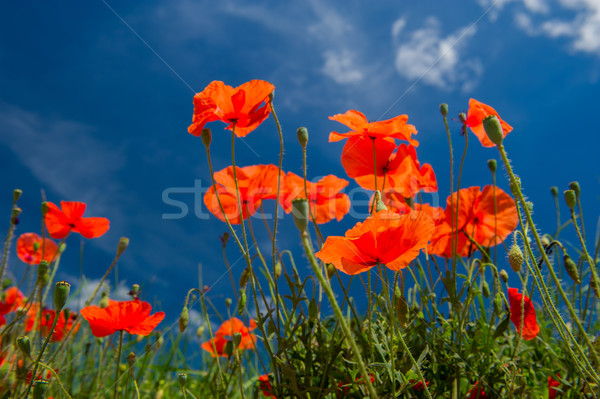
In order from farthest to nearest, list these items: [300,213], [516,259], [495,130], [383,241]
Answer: [516,259] → [383,241] → [495,130] → [300,213]

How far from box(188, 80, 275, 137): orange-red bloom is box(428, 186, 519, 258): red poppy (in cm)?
102

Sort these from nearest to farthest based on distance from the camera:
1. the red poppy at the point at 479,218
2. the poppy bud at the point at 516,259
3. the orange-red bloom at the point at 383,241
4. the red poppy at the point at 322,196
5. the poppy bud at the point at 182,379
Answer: the orange-red bloom at the point at 383,241
the poppy bud at the point at 516,259
the poppy bud at the point at 182,379
the red poppy at the point at 322,196
the red poppy at the point at 479,218

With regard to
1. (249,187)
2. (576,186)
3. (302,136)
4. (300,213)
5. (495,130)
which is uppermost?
(249,187)

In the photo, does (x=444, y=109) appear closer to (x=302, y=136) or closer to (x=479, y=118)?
(x=479, y=118)

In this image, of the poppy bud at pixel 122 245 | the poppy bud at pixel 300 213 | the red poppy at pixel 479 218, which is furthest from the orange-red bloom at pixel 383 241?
the poppy bud at pixel 122 245

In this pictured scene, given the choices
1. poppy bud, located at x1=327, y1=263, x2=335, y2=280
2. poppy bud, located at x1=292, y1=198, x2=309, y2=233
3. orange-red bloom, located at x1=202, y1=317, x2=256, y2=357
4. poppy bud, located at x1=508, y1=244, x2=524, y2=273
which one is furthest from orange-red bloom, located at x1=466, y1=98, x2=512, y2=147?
orange-red bloom, located at x1=202, y1=317, x2=256, y2=357

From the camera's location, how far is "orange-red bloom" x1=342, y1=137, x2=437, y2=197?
6.40ft

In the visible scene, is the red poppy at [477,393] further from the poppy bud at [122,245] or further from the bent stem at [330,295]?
the poppy bud at [122,245]

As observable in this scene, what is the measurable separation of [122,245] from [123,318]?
1.61 feet

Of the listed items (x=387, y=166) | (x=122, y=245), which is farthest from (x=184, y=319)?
(x=387, y=166)

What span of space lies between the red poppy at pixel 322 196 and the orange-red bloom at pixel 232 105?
34cm

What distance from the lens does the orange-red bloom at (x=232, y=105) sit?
178cm

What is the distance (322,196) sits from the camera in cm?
228

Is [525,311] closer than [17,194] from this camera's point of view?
Yes
